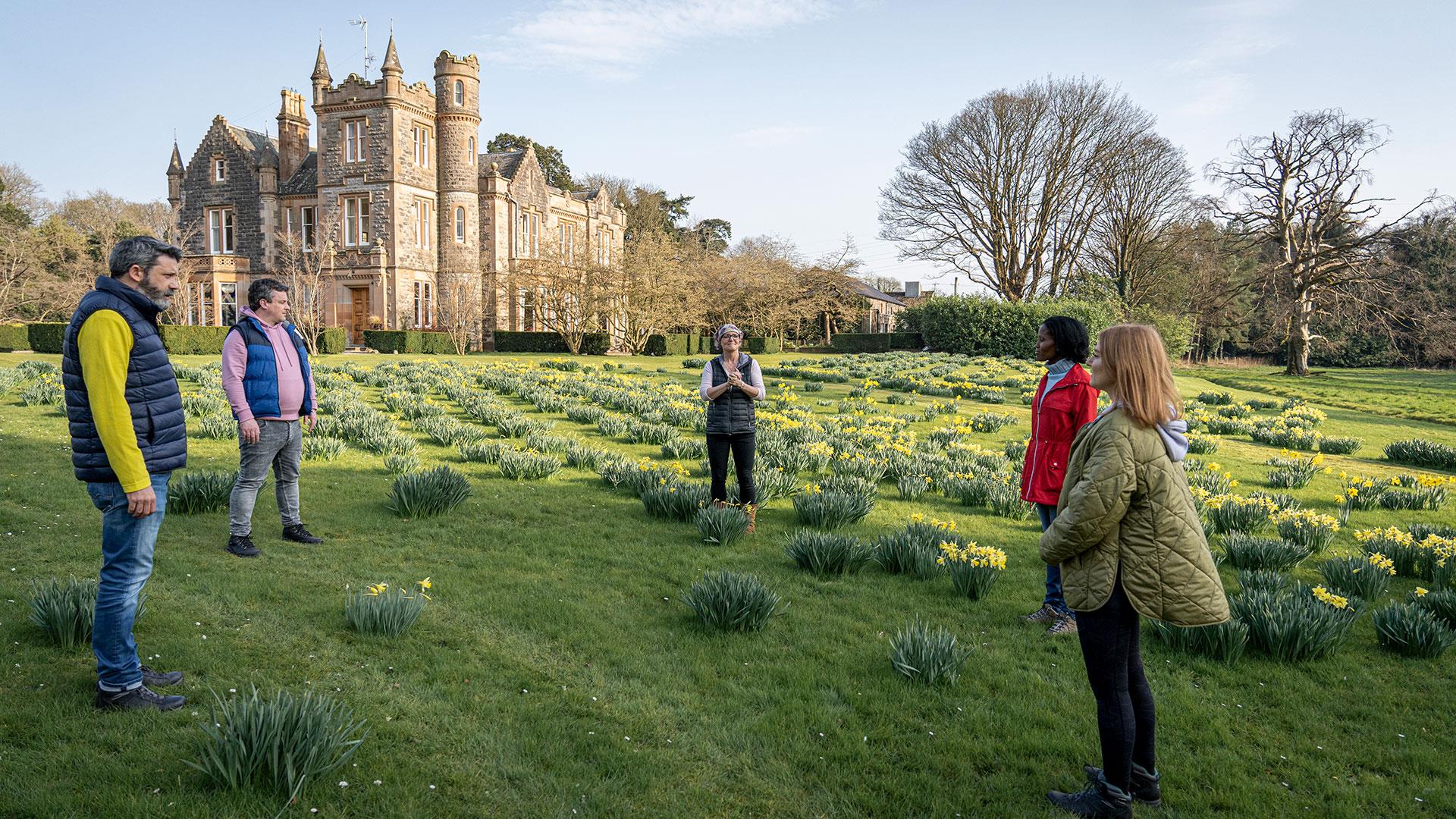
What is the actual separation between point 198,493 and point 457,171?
36.3m

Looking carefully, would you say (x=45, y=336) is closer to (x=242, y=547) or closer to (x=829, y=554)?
(x=242, y=547)

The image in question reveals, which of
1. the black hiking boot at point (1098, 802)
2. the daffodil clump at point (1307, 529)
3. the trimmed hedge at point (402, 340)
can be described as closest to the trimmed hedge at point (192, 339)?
the trimmed hedge at point (402, 340)

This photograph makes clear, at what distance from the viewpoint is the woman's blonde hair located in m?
2.88

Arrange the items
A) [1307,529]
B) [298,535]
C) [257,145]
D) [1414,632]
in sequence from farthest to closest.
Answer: [257,145]
[1307,529]
[298,535]
[1414,632]

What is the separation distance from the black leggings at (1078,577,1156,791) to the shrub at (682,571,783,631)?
2007 millimetres

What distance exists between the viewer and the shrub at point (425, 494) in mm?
6828

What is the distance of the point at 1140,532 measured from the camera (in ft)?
9.68

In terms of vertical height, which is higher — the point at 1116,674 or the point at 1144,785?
the point at 1116,674

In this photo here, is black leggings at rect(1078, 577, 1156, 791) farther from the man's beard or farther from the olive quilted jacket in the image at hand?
A: the man's beard

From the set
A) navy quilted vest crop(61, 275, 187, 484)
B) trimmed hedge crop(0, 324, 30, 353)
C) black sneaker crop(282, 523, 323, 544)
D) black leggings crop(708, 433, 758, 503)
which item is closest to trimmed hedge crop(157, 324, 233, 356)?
trimmed hedge crop(0, 324, 30, 353)

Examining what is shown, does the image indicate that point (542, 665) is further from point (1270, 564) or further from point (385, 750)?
point (1270, 564)

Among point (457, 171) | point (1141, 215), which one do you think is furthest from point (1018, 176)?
point (457, 171)

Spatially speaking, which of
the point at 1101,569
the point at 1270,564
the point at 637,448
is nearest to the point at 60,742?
the point at 1101,569

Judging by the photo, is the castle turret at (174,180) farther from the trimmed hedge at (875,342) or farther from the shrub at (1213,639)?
the shrub at (1213,639)
